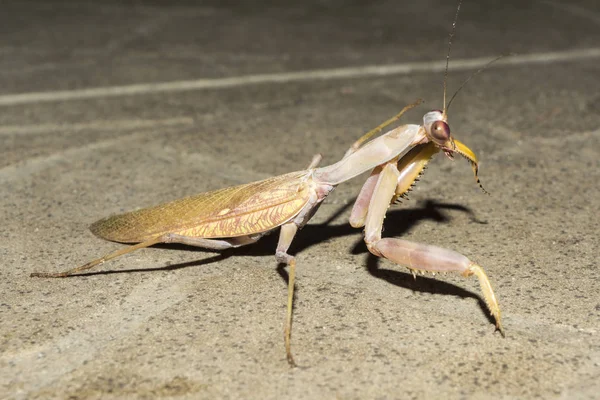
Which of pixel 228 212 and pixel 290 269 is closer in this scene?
pixel 290 269

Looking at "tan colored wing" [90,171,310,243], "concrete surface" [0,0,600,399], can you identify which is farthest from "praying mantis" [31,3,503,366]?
"concrete surface" [0,0,600,399]

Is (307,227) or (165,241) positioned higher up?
(165,241)

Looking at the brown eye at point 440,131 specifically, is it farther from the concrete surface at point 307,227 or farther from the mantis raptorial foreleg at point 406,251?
the concrete surface at point 307,227

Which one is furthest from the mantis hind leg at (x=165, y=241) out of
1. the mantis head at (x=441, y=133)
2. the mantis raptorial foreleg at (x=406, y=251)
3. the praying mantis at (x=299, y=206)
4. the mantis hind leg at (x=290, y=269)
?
the mantis head at (x=441, y=133)

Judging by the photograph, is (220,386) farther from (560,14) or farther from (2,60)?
(560,14)

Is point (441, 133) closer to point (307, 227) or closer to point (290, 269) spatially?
point (290, 269)

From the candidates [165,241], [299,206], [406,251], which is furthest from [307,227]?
[406,251]

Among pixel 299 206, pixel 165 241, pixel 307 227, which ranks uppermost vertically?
pixel 299 206
